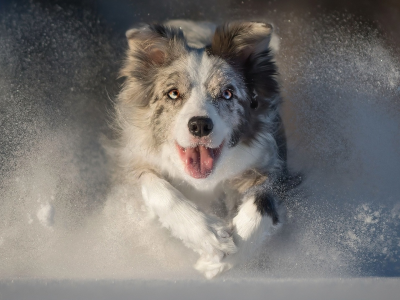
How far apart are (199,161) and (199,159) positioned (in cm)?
1

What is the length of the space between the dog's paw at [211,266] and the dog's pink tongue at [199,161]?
1.96ft

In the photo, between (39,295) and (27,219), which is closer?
(39,295)

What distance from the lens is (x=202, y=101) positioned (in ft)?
10.9

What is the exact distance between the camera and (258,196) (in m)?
3.58

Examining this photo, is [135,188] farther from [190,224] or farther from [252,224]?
[252,224]

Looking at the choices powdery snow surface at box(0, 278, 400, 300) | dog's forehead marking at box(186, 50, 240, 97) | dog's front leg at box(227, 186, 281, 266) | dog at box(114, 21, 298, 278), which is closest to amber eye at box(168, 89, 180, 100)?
dog at box(114, 21, 298, 278)

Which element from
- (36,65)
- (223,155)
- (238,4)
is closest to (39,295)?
(223,155)

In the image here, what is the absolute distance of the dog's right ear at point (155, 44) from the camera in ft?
12.1

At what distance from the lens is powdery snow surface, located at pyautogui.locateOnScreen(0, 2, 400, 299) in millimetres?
3562

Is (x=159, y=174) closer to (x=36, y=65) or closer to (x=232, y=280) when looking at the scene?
(x=232, y=280)

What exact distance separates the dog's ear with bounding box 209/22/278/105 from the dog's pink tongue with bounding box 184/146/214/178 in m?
0.67

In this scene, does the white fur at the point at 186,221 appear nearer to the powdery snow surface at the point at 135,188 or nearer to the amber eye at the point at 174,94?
the powdery snow surface at the point at 135,188

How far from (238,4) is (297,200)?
7.76ft

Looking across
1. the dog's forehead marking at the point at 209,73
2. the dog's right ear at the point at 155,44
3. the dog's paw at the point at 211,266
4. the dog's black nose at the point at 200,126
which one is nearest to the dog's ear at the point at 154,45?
the dog's right ear at the point at 155,44
